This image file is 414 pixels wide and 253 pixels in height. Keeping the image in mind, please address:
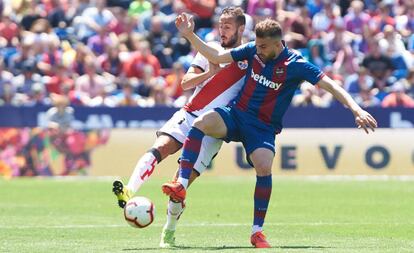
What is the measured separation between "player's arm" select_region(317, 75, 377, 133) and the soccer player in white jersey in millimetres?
1101

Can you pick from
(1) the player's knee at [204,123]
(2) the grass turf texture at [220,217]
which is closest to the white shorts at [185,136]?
(1) the player's knee at [204,123]

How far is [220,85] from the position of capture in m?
12.2

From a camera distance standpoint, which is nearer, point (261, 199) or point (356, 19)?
point (261, 199)

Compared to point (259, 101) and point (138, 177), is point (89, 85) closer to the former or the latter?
point (138, 177)

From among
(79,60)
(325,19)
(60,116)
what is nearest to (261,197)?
(60,116)

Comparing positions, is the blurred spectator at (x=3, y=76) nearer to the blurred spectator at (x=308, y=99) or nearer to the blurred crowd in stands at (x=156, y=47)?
the blurred crowd in stands at (x=156, y=47)

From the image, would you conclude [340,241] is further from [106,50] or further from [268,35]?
[106,50]

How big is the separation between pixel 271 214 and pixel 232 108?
A: 4361 mm

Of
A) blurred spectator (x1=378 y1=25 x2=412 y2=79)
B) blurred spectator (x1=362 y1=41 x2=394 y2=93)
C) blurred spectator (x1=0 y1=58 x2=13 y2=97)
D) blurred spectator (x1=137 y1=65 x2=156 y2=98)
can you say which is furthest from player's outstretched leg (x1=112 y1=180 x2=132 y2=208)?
blurred spectator (x1=378 y1=25 x2=412 y2=79)

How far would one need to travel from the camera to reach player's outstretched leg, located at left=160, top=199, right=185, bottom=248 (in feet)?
37.3

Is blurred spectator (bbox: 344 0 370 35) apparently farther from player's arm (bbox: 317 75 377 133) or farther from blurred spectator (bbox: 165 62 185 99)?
player's arm (bbox: 317 75 377 133)

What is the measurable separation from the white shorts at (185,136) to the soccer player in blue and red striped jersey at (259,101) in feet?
1.87

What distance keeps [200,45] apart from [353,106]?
1630 millimetres

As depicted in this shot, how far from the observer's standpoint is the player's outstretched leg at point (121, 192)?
1134 centimetres
